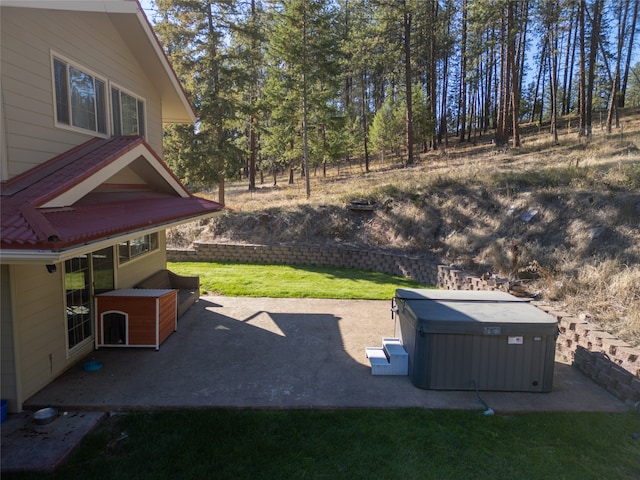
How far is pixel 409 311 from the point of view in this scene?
5676 mm

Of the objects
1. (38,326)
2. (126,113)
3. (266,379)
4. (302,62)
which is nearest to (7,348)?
(38,326)

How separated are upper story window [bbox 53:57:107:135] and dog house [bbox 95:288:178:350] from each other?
2.77m

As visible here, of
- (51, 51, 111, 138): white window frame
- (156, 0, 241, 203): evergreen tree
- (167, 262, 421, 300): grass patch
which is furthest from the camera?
(156, 0, 241, 203): evergreen tree

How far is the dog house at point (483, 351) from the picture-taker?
16.7ft

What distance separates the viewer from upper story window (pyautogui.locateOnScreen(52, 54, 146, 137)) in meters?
5.71

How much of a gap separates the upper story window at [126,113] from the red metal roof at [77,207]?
3.71 feet

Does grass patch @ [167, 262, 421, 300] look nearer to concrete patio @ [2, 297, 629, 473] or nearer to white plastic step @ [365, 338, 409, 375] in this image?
concrete patio @ [2, 297, 629, 473]

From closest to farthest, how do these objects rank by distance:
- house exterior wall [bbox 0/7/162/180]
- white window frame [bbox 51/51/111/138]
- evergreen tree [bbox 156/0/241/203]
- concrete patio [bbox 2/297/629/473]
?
concrete patio [bbox 2/297/629/473], house exterior wall [bbox 0/7/162/180], white window frame [bbox 51/51/111/138], evergreen tree [bbox 156/0/241/203]

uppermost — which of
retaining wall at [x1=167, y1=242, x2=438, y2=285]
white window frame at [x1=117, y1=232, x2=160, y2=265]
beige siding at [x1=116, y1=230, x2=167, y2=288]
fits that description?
white window frame at [x1=117, y1=232, x2=160, y2=265]

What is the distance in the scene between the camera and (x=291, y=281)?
1150 cm

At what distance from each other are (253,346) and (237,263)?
7918 mm

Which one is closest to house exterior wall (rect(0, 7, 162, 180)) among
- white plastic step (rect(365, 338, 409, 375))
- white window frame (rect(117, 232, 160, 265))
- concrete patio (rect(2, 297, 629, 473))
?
white window frame (rect(117, 232, 160, 265))

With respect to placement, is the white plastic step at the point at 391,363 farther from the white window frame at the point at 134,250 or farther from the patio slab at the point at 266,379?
the white window frame at the point at 134,250

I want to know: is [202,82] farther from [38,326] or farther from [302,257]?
[38,326]
